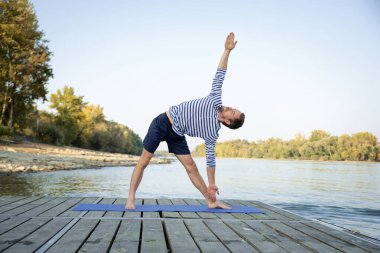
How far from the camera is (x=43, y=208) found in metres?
5.13

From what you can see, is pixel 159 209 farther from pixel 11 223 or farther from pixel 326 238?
pixel 326 238

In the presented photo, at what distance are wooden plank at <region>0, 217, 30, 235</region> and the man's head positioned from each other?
2581mm

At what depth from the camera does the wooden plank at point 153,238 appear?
124 inches

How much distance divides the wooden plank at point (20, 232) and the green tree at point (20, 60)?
26.1 m

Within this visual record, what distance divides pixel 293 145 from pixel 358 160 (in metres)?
17.8

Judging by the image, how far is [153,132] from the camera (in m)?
5.07

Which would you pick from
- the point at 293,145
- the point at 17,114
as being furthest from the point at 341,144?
the point at 17,114

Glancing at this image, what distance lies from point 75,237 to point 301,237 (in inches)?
86.7

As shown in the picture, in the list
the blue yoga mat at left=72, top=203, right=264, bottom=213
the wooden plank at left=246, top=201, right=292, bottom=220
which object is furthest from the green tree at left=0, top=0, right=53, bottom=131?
the wooden plank at left=246, top=201, right=292, bottom=220

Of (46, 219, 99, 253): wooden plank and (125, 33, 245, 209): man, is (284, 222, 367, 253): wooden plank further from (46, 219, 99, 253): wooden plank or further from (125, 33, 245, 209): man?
(46, 219, 99, 253): wooden plank

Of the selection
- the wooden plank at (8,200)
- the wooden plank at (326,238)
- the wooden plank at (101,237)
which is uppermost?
the wooden plank at (326,238)

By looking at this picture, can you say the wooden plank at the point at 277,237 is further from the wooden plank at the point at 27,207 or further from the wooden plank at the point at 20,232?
the wooden plank at the point at 27,207

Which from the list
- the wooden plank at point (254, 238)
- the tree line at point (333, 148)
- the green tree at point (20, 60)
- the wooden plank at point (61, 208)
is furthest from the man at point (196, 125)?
the tree line at point (333, 148)

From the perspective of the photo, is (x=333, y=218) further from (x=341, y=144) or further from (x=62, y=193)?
(x=341, y=144)
